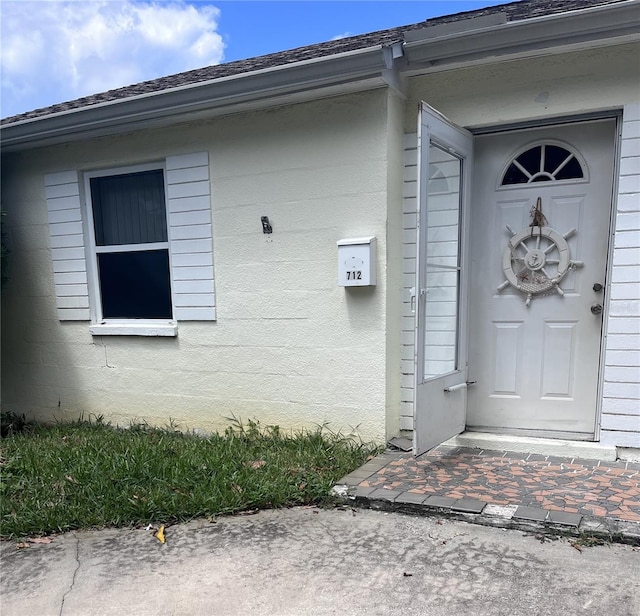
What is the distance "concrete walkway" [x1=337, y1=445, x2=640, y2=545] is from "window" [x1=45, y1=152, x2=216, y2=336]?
2157 mm

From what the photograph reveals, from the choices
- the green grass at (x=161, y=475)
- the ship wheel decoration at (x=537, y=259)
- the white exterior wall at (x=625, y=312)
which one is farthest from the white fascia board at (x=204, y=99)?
the green grass at (x=161, y=475)

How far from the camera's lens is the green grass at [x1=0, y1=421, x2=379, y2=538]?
2.92 metres

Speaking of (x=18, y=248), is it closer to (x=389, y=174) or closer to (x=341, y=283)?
(x=341, y=283)

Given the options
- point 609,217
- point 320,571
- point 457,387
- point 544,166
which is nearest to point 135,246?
point 457,387

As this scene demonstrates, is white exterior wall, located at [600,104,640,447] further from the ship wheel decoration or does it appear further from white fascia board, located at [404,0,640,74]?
white fascia board, located at [404,0,640,74]

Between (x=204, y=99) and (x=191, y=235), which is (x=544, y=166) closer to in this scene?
(x=204, y=99)

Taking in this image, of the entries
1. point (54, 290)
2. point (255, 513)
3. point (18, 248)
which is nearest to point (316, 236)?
point (255, 513)

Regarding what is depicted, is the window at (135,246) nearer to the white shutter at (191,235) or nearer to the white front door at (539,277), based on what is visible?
the white shutter at (191,235)

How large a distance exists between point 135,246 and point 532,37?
377 centimetres

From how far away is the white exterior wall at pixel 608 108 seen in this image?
3.26 m

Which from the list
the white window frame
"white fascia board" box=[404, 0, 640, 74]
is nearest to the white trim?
the white window frame

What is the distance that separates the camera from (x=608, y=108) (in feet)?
10.8

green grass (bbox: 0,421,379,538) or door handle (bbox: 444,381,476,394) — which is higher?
door handle (bbox: 444,381,476,394)

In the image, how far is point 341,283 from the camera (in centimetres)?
375
